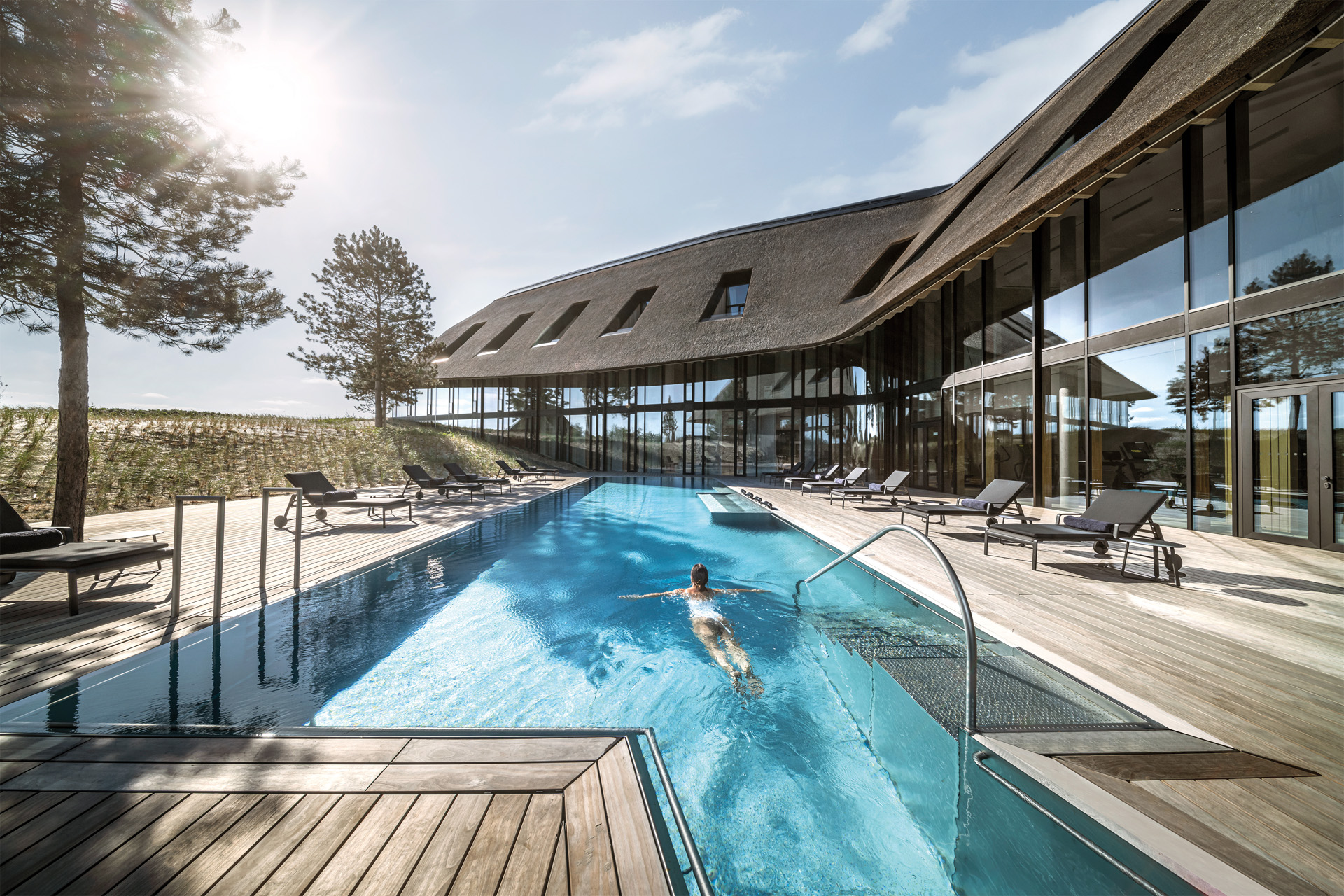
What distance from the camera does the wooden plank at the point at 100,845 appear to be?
4.45 feet

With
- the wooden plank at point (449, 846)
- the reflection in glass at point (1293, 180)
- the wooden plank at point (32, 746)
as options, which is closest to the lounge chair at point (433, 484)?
the wooden plank at point (32, 746)

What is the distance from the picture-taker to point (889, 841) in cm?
230

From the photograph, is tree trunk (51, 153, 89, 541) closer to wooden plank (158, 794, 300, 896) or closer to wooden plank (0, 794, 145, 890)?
wooden plank (0, 794, 145, 890)

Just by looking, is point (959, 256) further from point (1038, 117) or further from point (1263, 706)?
point (1263, 706)

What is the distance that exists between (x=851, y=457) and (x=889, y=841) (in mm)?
14693

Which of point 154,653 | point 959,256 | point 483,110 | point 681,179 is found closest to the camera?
point 154,653

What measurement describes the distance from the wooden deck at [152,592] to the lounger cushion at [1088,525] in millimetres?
7525

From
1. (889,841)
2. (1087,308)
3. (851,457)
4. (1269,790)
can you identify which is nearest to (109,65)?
(889,841)

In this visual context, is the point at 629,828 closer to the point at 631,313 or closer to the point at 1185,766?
the point at 1185,766

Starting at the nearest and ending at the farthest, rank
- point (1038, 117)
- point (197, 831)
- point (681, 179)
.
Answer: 1. point (197, 831)
2. point (1038, 117)
3. point (681, 179)

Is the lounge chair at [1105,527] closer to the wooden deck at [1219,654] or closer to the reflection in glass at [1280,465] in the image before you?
the wooden deck at [1219,654]

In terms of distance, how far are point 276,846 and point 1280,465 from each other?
9.77 meters

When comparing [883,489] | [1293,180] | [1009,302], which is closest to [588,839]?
[883,489]

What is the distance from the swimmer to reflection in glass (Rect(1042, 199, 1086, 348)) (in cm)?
785
